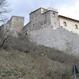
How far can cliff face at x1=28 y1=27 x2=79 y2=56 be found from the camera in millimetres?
43000

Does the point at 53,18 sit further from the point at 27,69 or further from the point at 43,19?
the point at 27,69

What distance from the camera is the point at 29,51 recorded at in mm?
27953

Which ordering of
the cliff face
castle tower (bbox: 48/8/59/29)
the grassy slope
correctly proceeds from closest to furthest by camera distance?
the grassy slope, the cliff face, castle tower (bbox: 48/8/59/29)

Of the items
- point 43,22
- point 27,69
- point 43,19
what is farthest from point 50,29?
point 27,69

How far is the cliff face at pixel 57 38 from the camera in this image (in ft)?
141

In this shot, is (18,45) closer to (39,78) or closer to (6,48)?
(6,48)

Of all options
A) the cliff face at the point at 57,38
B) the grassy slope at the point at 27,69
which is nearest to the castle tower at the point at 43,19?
the cliff face at the point at 57,38

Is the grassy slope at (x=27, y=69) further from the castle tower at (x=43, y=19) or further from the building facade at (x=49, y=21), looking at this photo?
the building facade at (x=49, y=21)

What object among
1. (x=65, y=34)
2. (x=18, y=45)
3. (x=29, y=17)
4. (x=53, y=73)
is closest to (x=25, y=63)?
(x=53, y=73)

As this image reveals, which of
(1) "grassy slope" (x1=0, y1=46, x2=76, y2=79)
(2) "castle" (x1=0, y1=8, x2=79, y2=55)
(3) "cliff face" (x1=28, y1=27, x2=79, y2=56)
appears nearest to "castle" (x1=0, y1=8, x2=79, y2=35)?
(2) "castle" (x1=0, y1=8, x2=79, y2=55)

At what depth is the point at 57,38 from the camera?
43625mm

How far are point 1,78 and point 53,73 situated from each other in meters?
3.84

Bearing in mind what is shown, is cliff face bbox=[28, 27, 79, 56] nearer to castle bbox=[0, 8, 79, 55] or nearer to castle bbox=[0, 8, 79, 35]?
castle bbox=[0, 8, 79, 55]

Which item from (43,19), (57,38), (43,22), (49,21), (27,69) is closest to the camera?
(27,69)
